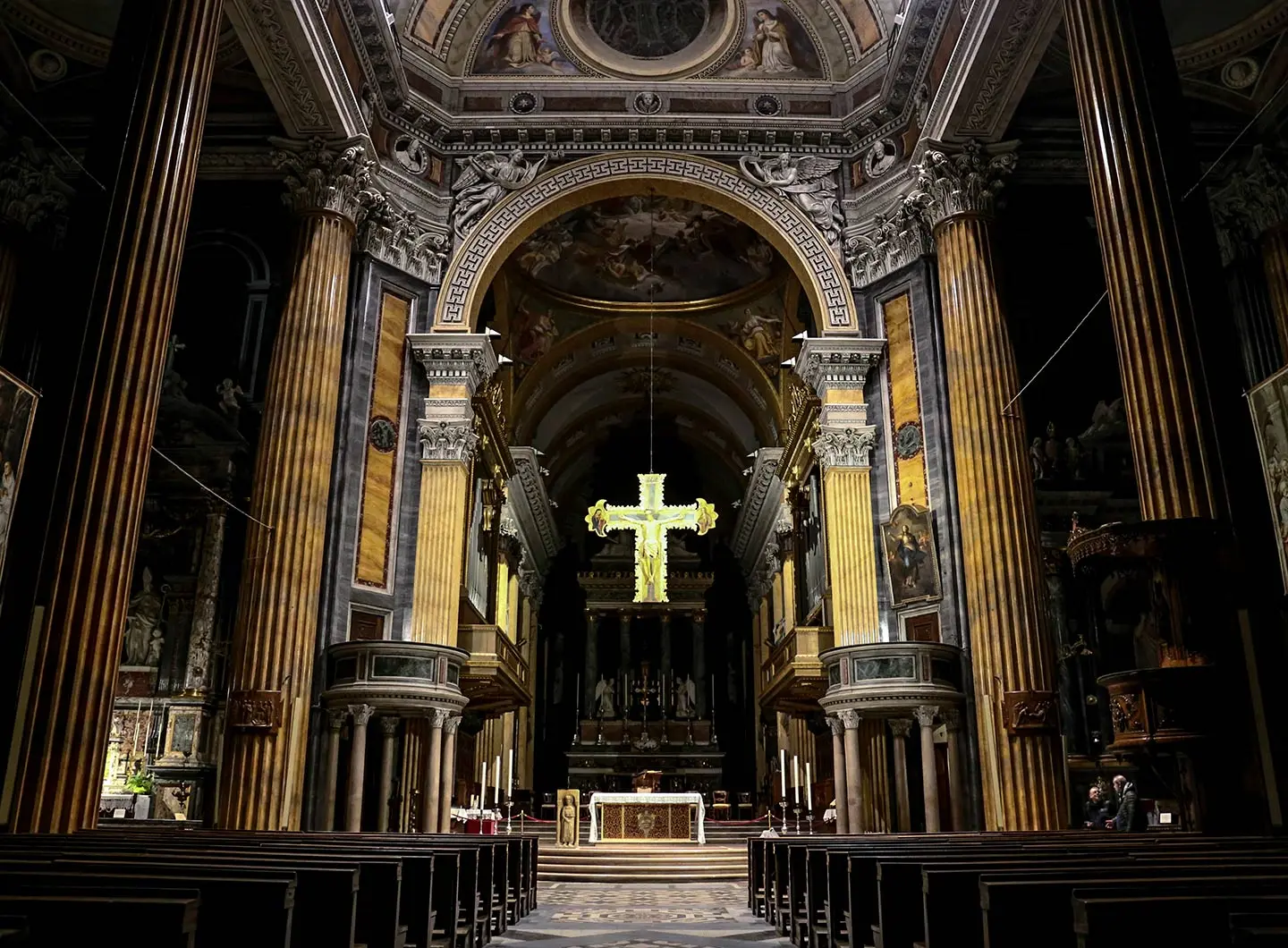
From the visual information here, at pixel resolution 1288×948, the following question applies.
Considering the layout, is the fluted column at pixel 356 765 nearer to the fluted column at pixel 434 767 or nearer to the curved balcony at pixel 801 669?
the fluted column at pixel 434 767

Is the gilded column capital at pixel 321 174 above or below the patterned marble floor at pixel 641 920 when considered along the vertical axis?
above

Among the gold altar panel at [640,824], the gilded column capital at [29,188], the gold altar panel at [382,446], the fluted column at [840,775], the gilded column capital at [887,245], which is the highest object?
the gilded column capital at [887,245]

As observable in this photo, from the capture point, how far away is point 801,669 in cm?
1628

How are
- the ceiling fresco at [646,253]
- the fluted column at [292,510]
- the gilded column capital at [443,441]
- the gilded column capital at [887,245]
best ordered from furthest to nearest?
the ceiling fresco at [646,253]
the gilded column capital at [443,441]
the gilded column capital at [887,245]
the fluted column at [292,510]

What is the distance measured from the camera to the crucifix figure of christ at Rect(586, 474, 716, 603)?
748 inches

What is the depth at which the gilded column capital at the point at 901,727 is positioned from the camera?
13.5 m

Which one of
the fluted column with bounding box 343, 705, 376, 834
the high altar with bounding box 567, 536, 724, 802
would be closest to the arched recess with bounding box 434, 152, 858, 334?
the fluted column with bounding box 343, 705, 376, 834

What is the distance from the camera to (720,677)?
3064 centimetres

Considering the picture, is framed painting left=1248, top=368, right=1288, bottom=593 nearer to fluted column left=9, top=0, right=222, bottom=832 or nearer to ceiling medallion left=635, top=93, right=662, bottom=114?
fluted column left=9, top=0, right=222, bottom=832

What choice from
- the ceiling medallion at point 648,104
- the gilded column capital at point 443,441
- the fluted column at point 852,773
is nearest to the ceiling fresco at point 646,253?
the ceiling medallion at point 648,104

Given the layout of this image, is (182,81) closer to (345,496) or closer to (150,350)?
(150,350)

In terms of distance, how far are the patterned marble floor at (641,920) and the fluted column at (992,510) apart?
341cm

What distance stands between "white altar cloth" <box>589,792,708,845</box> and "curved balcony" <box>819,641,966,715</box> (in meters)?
3.00

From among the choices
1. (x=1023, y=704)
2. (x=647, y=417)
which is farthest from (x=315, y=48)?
(x=647, y=417)
